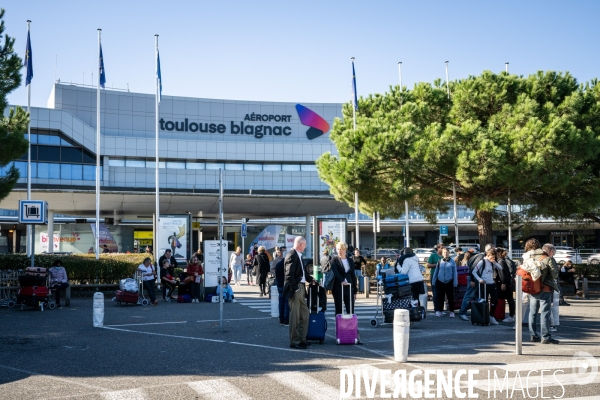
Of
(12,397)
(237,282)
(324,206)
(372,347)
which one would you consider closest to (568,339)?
(372,347)

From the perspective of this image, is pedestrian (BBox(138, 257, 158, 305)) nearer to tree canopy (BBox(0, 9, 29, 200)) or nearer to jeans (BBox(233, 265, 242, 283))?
tree canopy (BBox(0, 9, 29, 200))

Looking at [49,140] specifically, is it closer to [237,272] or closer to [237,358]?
[237,272]

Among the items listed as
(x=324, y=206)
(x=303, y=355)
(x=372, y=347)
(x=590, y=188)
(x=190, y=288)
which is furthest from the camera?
(x=324, y=206)

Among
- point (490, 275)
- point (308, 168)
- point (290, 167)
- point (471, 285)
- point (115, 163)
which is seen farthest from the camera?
point (308, 168)

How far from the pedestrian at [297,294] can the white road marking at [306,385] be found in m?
2.19

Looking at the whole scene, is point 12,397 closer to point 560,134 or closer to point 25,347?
point 25,347

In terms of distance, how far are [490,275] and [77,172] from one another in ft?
126

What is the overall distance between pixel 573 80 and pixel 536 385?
19.0 m

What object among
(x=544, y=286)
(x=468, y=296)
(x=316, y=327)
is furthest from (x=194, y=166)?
(x=544, y=286)

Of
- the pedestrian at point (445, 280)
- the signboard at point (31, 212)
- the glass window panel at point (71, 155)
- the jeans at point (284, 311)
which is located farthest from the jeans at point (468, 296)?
the glass window panel at point (71, 155)

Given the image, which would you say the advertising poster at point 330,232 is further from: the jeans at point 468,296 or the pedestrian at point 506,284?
the pedestrian at point 506,284

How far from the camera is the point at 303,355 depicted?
9969mm

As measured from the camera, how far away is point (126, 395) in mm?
7328

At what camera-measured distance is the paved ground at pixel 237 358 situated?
24.9 ft
